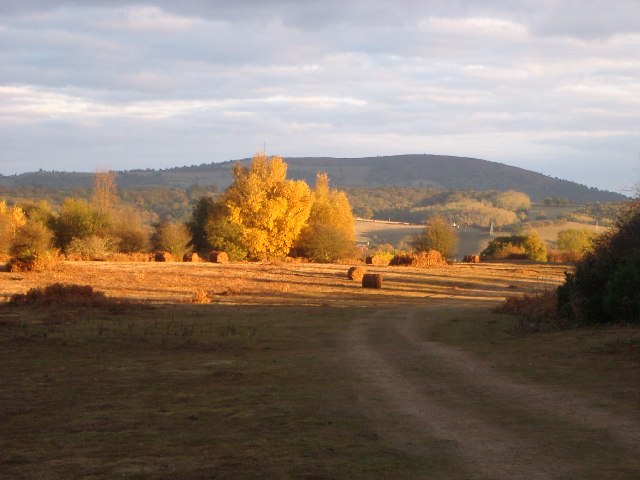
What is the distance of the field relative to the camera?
7.71 meters

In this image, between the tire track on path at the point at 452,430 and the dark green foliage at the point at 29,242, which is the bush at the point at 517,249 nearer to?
the dark green foliage at the point at 29,242

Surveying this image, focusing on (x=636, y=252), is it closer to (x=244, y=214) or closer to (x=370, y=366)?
(x=370, y=366)

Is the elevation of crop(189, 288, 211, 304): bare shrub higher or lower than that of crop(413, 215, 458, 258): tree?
lower

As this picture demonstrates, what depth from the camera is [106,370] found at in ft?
46.6

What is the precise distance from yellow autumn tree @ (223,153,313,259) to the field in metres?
34.6

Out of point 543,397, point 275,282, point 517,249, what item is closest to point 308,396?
point 543,397

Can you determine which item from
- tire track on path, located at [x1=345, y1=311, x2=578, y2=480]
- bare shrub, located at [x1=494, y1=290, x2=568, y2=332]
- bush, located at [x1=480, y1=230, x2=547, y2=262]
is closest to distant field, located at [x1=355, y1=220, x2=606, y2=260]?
bush, located at [x1=480, y1=230, x2=547, y2=262]

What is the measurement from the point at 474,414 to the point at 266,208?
169 feet

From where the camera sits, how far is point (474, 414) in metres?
9.96

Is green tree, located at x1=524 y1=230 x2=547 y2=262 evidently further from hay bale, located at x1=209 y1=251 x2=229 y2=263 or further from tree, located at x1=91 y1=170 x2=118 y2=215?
tree, located at x1=91 y1=170 x2=118 y2=215

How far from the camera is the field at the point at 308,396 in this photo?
7707 millimetres

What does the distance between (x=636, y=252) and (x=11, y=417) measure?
45.2 feet

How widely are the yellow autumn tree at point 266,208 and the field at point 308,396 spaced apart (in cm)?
3462

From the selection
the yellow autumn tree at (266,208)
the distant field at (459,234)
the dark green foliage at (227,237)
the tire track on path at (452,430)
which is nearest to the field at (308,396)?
the tire track on path at (452,430)
